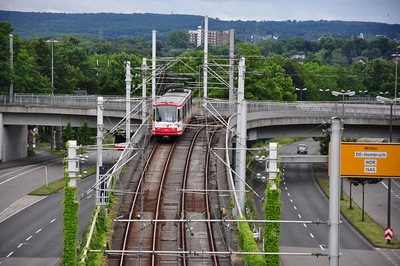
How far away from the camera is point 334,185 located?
86.6 feet

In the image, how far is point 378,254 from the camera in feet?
174

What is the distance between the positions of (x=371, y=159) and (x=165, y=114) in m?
31.5

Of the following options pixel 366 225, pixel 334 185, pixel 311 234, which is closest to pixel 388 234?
pixel 311 234

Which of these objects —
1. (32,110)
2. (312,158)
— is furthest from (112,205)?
(32,110)

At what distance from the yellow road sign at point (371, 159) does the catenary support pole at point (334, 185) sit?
884 centimetres

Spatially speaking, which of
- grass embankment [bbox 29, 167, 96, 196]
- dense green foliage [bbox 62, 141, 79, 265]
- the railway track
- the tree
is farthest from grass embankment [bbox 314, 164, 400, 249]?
the tree

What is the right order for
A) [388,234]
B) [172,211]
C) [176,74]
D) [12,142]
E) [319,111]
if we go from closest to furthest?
[172,211] < [388,234] < [319,111] < [12,142] < [176,74]

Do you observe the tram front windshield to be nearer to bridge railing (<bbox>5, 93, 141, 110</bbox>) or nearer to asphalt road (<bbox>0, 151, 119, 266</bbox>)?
asphalt road (<bbox>0, 151, 119, 266</bbox>)

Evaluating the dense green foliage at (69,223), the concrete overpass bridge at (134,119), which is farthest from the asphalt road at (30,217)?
the dense green foliage at (69,223)

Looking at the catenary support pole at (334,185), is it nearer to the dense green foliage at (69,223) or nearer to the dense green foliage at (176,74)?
the dense green foliage at (69,223)

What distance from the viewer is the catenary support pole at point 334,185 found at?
2620 centimetres

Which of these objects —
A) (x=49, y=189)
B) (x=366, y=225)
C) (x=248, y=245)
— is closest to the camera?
(x=248, y=245)

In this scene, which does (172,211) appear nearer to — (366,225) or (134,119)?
(366,225)

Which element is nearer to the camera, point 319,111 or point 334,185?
point 334,185
